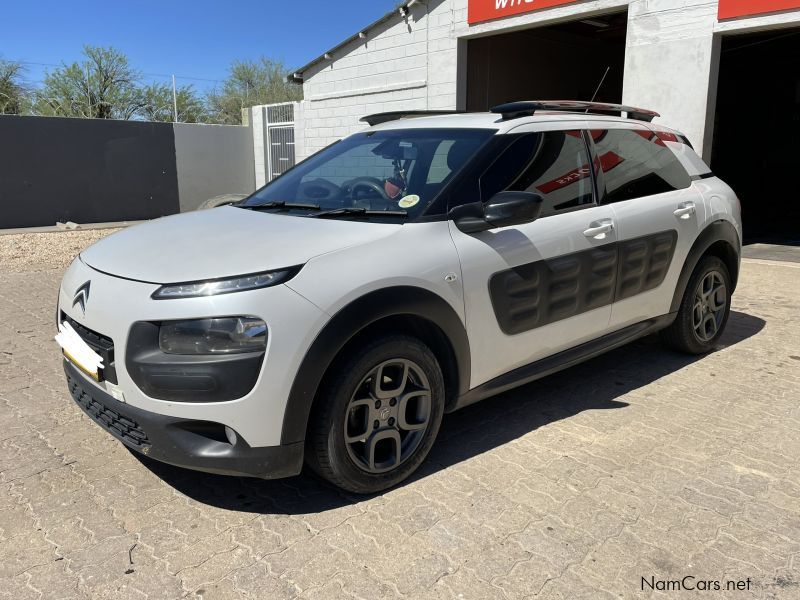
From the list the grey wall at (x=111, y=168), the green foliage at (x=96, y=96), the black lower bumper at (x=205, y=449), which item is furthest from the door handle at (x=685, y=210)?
the green foliage at (x=96, y=96)

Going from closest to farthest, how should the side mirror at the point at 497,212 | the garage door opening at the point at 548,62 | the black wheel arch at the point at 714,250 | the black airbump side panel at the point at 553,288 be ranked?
the side mirror at the point at 497,212 < the black airbump side panel at the point at 553,288 < the black wheel arch at the point at 714,250 < the garage door opening at the point at 548,62

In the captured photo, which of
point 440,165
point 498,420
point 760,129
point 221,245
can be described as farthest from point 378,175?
point 760,129

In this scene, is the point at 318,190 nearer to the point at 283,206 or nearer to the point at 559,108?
the point at 283,206

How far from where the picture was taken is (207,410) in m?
2.49

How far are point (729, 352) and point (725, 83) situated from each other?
631 inches

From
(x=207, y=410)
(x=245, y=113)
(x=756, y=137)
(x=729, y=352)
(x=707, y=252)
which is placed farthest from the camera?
(x=756, y=137)

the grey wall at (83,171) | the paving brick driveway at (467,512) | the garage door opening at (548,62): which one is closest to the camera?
A: the paving brick driveway at (467,512)

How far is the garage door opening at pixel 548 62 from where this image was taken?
12445 mm

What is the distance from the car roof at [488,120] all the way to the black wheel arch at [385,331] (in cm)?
117

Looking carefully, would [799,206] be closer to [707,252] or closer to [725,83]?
[725,83]

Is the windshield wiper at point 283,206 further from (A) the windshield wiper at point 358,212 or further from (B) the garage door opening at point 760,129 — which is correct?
(B) the garage door opening at point 760,129

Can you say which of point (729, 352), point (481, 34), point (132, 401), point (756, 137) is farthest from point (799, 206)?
point (132, 401)

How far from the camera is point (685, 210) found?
14.2 ft

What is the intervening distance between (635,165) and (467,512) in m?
2.57
